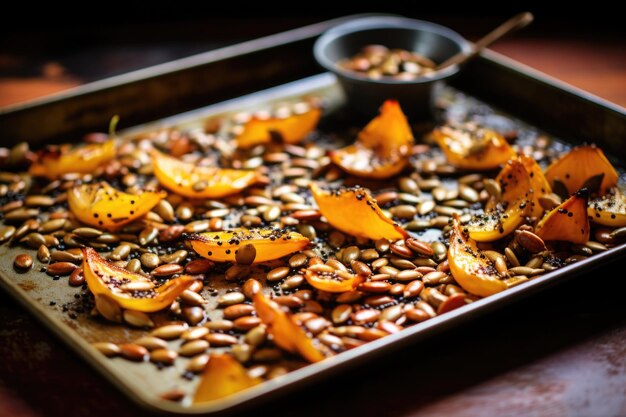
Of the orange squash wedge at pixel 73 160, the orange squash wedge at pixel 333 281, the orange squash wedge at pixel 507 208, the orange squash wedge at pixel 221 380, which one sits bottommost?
the orange squash wedge at pixel 221 380

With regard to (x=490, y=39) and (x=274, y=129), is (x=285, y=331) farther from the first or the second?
(x=490, y=39)

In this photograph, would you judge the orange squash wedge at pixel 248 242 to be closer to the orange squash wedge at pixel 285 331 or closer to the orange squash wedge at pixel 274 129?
the orange squash wedge at pixel 285 331

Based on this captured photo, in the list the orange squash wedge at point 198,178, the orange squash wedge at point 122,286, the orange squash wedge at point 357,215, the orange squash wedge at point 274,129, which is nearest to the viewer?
the orange squash wedge at point 122,286

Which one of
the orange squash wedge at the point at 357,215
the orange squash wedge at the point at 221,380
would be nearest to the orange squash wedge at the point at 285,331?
the orange squash wedge at the point at 221,380

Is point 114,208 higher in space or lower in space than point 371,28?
lower

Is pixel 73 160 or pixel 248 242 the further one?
pixel 73 160

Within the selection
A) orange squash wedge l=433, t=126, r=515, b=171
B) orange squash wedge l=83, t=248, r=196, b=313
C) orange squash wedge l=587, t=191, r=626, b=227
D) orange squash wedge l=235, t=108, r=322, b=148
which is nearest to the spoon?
orange squash wedge l=433, t=126, r=515, b=171

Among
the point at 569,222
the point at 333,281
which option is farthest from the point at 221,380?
the point at 569,222
